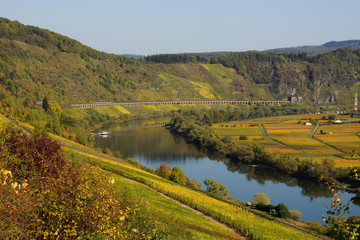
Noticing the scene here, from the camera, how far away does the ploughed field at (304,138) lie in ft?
328

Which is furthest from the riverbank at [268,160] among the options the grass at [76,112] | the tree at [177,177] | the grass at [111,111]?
the grass at [111,111]

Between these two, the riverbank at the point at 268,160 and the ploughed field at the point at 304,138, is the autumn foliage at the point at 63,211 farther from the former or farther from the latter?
the ploughed field at the point at 304,138

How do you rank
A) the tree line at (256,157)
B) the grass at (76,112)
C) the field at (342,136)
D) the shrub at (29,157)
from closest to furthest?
the shrub at (29,157) < the tree line at (256,157) < the field at (342,136) < the grass at (76,112)

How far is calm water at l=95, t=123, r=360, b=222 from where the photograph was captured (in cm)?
6700

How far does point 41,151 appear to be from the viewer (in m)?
23.8

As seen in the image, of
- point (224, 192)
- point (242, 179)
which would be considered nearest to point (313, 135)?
point (242, 179)

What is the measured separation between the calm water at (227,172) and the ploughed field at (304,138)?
43.5ft

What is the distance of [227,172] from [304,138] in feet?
159

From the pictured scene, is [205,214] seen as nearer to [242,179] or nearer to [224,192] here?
[224,192]

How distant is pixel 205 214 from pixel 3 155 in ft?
61.6

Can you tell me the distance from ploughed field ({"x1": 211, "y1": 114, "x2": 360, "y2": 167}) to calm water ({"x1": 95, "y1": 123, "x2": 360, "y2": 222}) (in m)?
13.3

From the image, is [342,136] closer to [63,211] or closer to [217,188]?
[217,188]

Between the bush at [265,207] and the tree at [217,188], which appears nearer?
the bush at [265,207]

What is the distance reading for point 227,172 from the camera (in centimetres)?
8800
